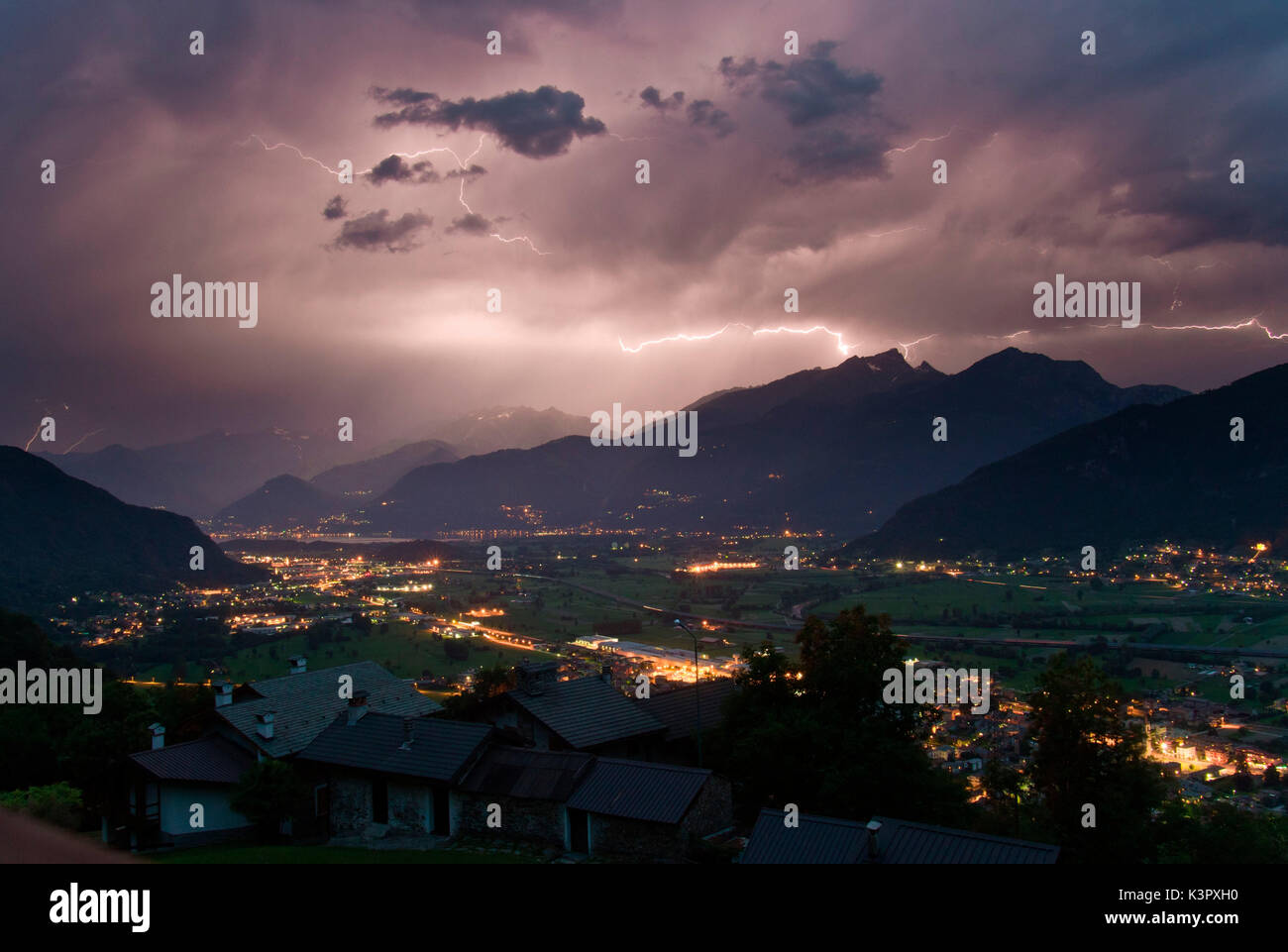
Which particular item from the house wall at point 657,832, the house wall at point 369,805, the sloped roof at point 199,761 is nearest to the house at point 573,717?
the house wall at point 369,805

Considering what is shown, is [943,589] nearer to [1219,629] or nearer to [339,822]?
[1219,629]

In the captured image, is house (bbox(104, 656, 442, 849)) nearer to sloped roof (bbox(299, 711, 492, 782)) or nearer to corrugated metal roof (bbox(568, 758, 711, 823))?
sloped roof (bbox(299, 711, 492, 782))

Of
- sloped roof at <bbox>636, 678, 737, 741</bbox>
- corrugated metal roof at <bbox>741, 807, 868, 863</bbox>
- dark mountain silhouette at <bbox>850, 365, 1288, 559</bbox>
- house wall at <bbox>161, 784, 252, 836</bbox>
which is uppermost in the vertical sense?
dark mountain silhouette at <bbox>850, 365, 1288, 559</bbox>

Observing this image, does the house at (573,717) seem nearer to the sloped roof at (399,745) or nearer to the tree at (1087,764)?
the sloped roof at (399,745)

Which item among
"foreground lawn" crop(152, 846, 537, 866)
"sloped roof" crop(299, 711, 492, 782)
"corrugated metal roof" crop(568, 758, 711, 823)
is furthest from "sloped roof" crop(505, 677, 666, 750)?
"foreground lawn" crop(152, 846, 537, 866)

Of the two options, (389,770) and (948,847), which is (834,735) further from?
(389,770)

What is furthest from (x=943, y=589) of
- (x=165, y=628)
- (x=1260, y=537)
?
(x=165, y=628)

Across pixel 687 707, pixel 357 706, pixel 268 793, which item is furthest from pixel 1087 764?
pixel 268 793
